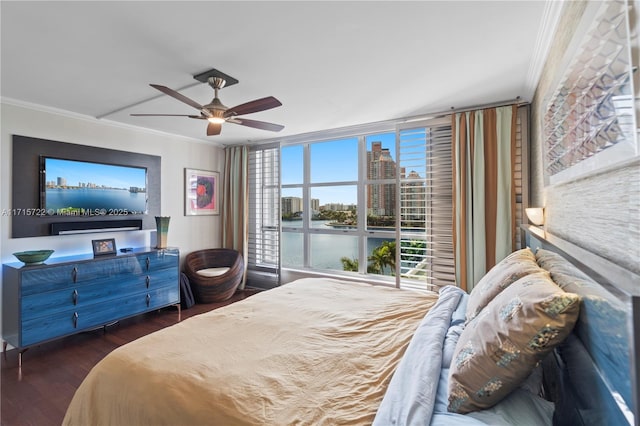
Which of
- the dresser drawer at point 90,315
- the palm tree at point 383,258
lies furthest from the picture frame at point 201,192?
the palm tree at point 383,258

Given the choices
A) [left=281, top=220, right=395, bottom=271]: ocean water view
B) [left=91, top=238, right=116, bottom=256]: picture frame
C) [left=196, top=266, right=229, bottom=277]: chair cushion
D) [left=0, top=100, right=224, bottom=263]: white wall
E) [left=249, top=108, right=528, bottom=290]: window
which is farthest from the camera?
[left=281, top=220, right=395, bottom=271]: ocean water view

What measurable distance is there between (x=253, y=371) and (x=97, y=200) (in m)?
3.51

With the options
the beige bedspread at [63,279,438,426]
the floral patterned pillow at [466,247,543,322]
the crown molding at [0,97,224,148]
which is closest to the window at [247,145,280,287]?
the crown molding at [0,97,224,148]

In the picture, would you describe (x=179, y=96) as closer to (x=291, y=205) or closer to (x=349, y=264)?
(x=291, y=205)

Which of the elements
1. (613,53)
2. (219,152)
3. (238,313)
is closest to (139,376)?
(238,313)

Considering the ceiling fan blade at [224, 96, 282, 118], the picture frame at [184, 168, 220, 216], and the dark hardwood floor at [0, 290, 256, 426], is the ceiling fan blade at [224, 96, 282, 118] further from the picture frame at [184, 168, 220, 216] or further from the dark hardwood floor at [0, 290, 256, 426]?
the picture frame at [184, 168, 220, 216]

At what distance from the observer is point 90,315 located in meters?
3.25

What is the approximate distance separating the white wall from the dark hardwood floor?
3.26 feet

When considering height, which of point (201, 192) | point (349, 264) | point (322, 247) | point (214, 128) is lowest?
point (349, 264)

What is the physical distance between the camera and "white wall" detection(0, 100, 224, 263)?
3125mm

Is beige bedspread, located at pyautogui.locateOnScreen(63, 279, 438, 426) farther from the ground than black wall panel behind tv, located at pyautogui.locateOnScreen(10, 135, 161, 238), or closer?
closer

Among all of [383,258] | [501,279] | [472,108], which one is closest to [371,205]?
[383,258]

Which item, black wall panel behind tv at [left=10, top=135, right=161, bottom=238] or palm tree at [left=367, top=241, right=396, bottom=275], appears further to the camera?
palm tree at [left=367, top=241, right=396, bottom=275]

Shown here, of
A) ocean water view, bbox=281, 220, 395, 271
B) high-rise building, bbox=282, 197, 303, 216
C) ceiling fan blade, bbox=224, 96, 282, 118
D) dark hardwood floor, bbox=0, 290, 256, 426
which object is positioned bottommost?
dark hardwood floor, bbox=0, 290, 256, 426
